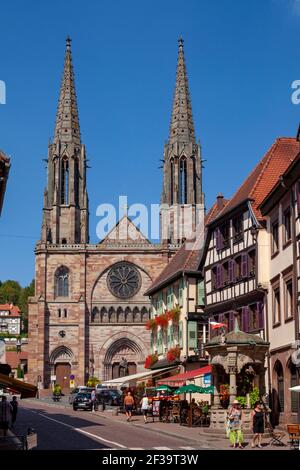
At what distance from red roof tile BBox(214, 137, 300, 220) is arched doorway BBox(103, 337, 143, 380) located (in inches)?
1921

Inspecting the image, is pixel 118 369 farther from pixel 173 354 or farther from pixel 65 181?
pixel 173 354

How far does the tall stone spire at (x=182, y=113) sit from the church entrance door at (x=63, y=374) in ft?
81.3

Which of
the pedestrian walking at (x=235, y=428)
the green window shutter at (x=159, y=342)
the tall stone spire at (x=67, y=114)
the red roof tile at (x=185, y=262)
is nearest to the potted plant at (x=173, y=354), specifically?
the red roof tile at (x=185, y=262)

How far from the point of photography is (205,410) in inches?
1442

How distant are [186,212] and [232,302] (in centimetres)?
5169

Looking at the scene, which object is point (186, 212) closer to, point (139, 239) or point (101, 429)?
point (139, 239)

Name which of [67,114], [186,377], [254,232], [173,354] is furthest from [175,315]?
[67,114]

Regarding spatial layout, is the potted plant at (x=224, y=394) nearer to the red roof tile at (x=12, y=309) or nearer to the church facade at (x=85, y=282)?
the church facade at (x=85, y=282)

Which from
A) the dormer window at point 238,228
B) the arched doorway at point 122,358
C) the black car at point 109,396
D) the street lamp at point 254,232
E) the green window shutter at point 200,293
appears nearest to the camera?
the street lamp at point 254,232

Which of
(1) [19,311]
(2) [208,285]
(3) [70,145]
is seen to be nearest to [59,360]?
(3) [70,145]

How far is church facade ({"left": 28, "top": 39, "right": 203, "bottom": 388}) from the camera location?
3435 inches

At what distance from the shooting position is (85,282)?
291 ft

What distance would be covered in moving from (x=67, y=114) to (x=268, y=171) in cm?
5777

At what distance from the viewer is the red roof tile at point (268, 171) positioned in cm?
3778
